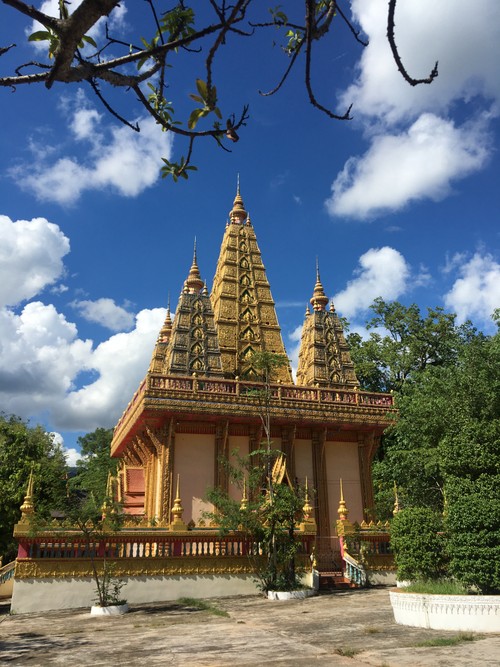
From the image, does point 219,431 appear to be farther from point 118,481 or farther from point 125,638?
point 125,638

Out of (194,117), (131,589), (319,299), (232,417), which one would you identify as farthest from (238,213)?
(194,117)

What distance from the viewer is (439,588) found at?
8289mm

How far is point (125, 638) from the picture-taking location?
8.05 m

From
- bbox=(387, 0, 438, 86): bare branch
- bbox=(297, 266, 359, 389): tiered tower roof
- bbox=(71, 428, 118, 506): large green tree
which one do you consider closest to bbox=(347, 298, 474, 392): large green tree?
bbox=(297, 266, 359, 389): tiered tower roof

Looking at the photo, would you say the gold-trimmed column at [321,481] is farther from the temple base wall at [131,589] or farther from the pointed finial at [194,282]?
the pointed finial at [194,282]

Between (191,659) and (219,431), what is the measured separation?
13.1m

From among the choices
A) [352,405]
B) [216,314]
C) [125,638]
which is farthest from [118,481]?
[125,638]

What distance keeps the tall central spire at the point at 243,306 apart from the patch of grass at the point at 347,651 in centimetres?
1734

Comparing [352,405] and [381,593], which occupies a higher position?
[352,405]

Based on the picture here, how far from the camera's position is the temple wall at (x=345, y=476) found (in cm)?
2034

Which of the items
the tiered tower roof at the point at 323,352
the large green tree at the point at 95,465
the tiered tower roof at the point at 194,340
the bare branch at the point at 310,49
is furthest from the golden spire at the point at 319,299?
the bare branch at the point at 310,49

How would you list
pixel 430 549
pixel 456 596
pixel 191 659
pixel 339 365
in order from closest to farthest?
pixel 191 659
pixel 456 596
pixel 430 549
pixel 339 365

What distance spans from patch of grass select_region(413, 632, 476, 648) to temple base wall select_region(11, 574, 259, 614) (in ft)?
26.1

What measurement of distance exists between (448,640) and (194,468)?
12686 millimetres
